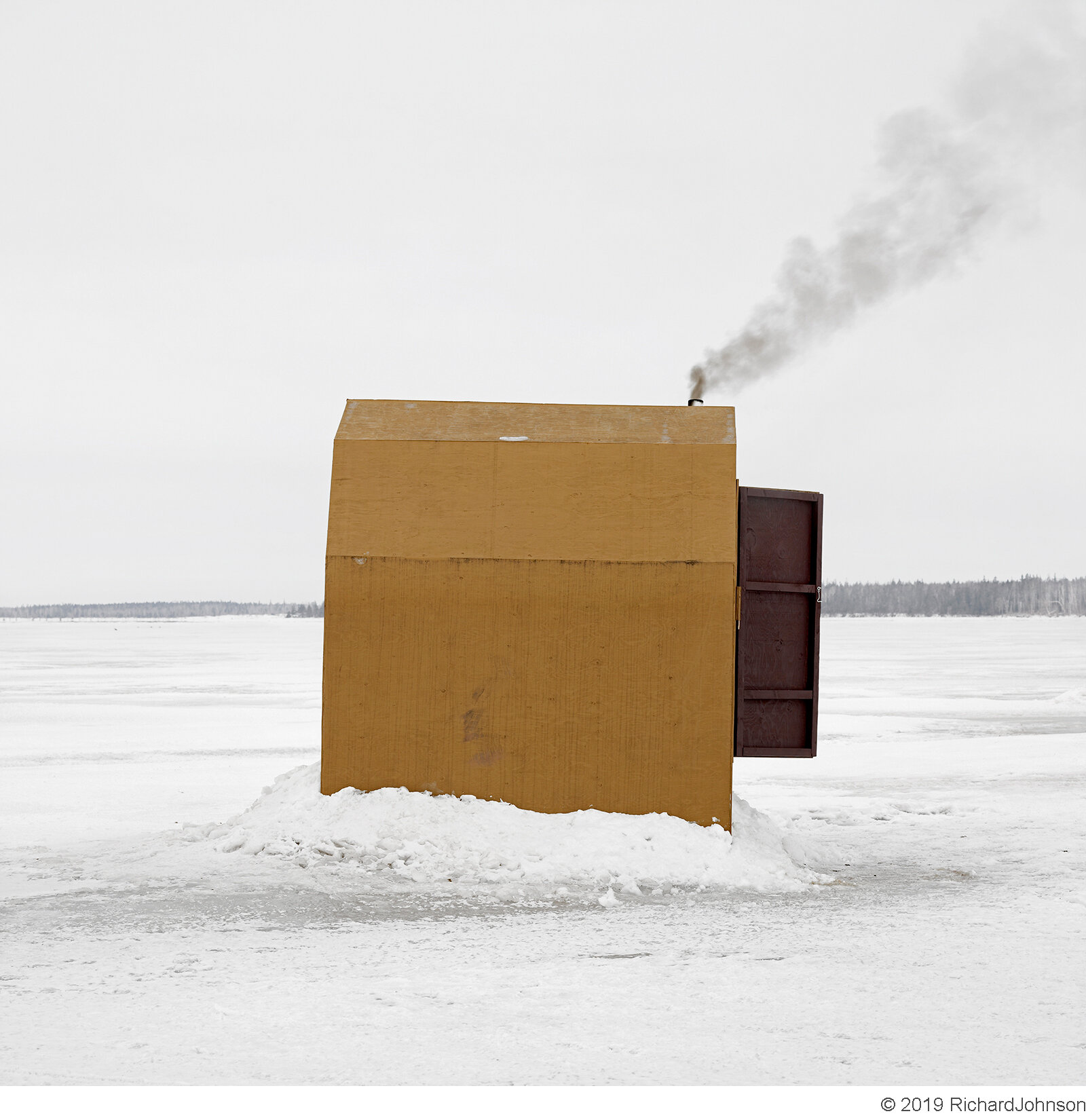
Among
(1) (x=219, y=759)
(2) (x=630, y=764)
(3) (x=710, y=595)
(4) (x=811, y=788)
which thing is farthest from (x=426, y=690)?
(1) (x=219, y=759)

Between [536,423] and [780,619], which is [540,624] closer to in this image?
[536,423]

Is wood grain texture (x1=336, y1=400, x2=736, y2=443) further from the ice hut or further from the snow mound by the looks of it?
the snow mound

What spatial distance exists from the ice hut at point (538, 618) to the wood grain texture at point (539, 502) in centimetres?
1

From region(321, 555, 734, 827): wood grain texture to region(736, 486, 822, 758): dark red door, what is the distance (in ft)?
3.34

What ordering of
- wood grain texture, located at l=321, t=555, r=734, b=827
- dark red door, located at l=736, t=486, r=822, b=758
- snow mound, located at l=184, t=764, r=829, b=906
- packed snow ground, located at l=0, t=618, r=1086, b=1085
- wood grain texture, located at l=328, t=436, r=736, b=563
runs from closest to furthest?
1. packed snow ground, located at l=0, t=618, r=1086, b=1085
2. snow mound, located at l=184, t=764, r=829, b=906
3. wood grain texture, located at l=321, t=555, r=734, b=827
4. wood grain texture, located at l=328, t=436, r=736, b=563
5. dark red door, located at l=736, t=486, r=822, b=758

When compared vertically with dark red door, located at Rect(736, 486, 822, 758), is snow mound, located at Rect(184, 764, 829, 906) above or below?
below

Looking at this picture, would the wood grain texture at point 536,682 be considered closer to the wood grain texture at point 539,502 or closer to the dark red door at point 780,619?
the wood grain texture at point 539,502

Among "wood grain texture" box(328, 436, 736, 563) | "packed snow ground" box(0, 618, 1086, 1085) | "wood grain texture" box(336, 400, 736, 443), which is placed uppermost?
"wood grain texture" box(336, 400, 736, 443)

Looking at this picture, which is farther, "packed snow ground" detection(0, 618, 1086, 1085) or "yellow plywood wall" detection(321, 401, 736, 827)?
"yellow plywood wall" detection(321, 401, 736, 827)

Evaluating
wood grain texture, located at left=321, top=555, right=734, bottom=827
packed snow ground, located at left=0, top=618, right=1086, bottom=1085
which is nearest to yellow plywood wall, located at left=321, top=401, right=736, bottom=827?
wood grain texture, located at left=321, top=555, right=734, bottom=827

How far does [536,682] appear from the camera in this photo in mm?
8523

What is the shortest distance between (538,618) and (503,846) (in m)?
1.72

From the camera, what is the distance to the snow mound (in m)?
7.59

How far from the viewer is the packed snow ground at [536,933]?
14.7 ft
